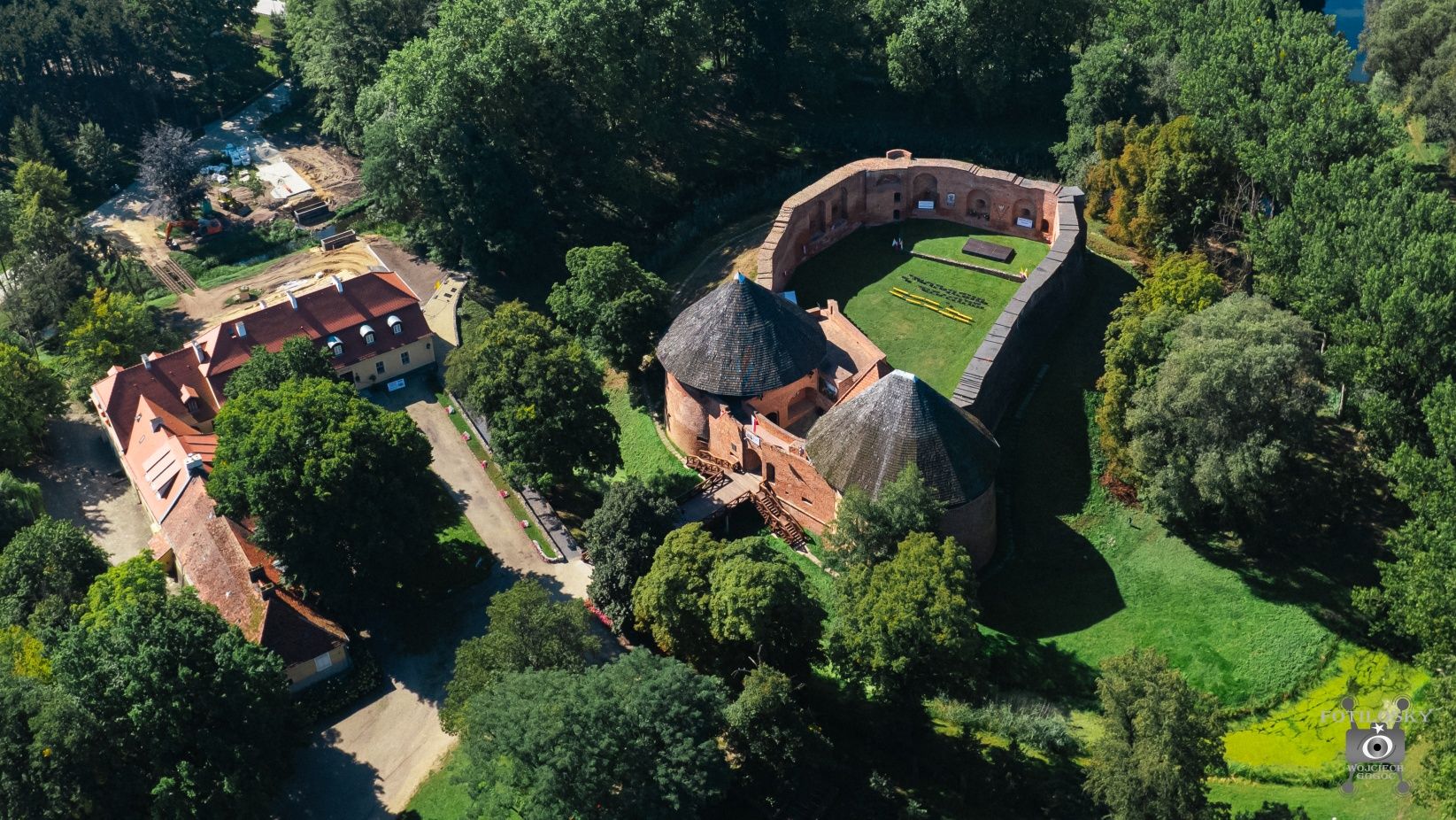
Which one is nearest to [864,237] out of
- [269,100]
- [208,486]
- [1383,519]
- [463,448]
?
[463,448]

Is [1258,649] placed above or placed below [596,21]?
below

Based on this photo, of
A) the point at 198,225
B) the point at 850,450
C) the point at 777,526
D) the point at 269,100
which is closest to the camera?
the point at 850,450

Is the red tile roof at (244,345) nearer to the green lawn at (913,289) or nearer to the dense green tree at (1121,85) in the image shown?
the green lawn at (913,289)

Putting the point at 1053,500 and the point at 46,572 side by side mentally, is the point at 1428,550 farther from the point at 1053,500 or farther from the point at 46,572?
the point at 46,572

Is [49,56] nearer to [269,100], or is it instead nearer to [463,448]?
[269,100]

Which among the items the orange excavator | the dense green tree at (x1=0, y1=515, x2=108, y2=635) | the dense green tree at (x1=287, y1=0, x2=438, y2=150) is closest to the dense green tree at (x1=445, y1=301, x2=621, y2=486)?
the dense green tree at (x1=0, y1=515, x2=108, y2=635)

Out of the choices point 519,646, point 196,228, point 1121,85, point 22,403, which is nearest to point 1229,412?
point 519,646

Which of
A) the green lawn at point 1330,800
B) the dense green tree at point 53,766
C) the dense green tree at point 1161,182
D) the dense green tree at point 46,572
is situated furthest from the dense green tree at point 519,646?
the dense green tree at point 1161,182

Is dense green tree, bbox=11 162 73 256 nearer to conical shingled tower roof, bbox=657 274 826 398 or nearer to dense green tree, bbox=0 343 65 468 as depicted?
dense green tree, bbox=0 343 65 468
